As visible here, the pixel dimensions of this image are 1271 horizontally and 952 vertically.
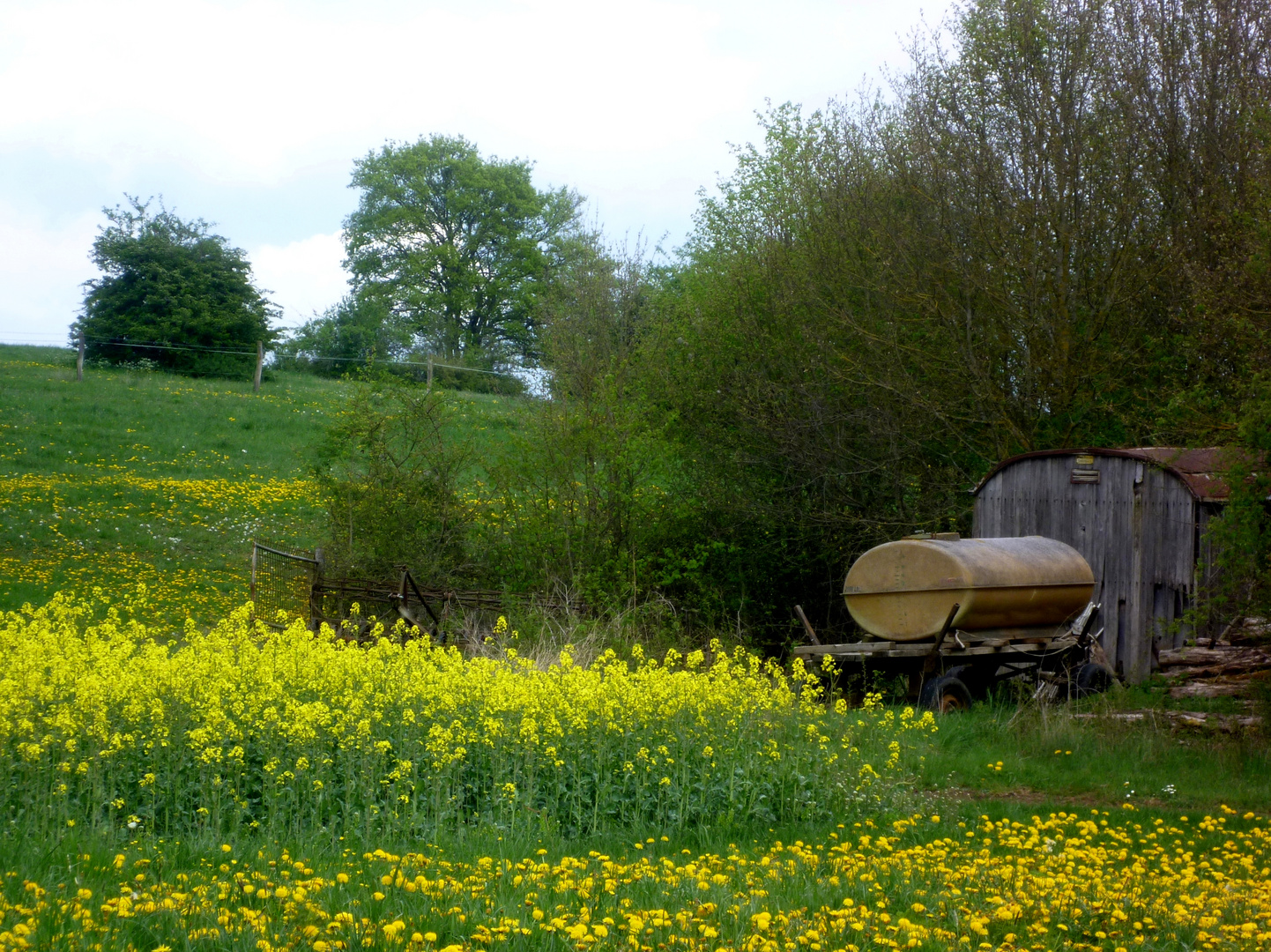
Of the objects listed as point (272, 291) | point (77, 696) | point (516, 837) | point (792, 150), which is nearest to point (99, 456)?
point (272, 291)

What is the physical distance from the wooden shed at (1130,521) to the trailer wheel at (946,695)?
2.59 meters

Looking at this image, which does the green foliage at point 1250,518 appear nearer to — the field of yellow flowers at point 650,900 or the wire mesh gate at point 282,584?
the field of yellow flowers at point 650,900

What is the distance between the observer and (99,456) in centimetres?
2588

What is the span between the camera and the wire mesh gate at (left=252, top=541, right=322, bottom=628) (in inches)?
646

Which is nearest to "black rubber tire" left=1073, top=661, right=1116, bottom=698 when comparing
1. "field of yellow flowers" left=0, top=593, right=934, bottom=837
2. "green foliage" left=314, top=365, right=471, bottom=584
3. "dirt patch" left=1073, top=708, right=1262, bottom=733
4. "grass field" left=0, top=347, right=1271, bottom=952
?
"grass field" left=0, top=347, right=1271, bottom=952

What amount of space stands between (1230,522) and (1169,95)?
9.13m

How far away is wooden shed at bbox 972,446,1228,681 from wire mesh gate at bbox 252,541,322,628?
413 inches

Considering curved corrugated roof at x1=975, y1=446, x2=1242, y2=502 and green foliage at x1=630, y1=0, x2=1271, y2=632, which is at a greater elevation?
green foliage at x1=630, y1=0, x2=1271, y2=632

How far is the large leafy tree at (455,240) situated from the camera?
4803cm

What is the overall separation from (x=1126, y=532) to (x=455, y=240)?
39.9 meters

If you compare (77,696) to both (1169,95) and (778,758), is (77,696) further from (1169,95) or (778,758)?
(1169,95)

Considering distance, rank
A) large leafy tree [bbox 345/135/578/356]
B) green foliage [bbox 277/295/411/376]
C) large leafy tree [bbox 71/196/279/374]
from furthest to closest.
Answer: large leafy tree [bbox 345/135/578/356], green foliage [bbox 277/295/411/376], large leafy tree [bbox 71/196/279/374]

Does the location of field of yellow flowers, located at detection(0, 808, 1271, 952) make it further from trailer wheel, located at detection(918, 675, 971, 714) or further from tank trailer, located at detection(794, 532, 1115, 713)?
tank trailer, located at detection(794, 532, 1115, 713)

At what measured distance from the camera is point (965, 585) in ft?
38.9
